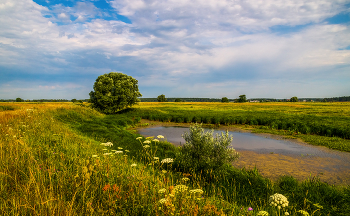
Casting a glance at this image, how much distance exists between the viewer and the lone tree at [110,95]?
120 feet

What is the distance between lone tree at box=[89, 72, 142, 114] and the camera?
120 feet

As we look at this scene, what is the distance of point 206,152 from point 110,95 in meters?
33.4

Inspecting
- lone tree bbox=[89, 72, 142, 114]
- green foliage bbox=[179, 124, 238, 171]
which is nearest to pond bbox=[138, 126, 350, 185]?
green foliage bbox=[179, 124, 238, 171]

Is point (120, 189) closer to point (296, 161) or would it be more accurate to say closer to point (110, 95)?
point (296, 161)

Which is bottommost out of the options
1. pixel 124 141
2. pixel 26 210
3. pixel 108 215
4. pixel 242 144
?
pixel 242 144

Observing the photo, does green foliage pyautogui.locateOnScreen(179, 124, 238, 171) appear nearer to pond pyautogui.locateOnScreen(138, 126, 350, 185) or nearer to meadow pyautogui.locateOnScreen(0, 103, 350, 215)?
meadow pyautogui.locateOnScreen(0, 103, 350, 215)

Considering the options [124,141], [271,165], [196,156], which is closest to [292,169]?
[271,165]

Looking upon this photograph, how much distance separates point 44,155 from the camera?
17.1 ft

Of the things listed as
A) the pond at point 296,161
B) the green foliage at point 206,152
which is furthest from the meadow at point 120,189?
the pond at point 296,161

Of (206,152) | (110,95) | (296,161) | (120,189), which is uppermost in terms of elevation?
(110,95)

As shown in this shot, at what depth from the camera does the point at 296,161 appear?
38.8ft

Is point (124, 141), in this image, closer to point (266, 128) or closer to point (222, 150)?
point (222, 150)

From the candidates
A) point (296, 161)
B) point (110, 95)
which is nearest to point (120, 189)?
point (296, 161)

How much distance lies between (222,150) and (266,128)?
19.5 m
